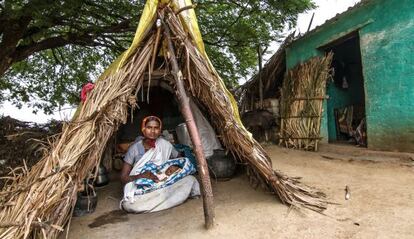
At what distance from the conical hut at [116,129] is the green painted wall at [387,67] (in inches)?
104

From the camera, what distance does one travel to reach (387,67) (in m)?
5.32

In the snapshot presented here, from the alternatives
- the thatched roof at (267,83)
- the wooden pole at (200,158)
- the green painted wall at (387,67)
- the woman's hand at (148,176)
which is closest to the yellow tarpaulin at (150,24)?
the wooden pole at (200,158)

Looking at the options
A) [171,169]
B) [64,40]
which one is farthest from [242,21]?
[171,169]

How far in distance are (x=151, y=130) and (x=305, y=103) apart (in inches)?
143

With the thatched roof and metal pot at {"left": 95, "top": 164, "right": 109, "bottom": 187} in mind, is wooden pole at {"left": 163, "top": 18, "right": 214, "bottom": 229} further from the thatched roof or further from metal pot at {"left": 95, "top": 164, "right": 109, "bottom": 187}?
the thatched roof

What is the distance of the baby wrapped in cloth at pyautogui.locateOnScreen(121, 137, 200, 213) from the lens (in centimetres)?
353

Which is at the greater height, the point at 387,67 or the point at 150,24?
the point at 150,24

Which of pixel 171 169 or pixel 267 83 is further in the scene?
pixel 267 83

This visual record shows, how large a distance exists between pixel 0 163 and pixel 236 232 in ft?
16.1

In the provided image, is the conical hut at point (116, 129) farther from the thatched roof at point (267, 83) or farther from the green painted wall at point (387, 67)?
the thatched roof at point (267, 83)

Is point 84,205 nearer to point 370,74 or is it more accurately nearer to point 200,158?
point 200,158

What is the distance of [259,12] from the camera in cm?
651

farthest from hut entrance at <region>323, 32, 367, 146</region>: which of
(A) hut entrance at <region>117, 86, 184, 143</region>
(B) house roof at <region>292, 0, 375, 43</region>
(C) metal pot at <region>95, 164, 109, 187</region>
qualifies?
(C) metal pot at <region>95, 164, 109, 187</region>

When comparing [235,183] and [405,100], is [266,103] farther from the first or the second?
[235,183]
